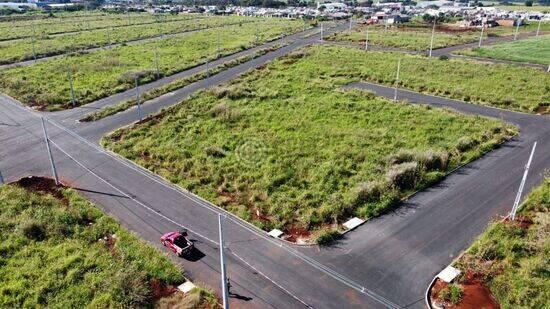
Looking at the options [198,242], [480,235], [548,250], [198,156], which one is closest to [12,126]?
[198,156]

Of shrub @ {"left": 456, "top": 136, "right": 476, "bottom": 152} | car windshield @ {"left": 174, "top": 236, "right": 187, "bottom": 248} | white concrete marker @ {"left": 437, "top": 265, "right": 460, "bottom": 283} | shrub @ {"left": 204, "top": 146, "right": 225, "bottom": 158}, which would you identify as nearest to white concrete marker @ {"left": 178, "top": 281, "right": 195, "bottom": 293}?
car windshield @ {"left": 174, "top": 236, "right": 187, "bottom": 248}

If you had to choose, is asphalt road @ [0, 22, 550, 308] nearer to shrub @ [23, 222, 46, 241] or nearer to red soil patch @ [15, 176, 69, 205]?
red soil patch @ [15, 176, 69, 205]

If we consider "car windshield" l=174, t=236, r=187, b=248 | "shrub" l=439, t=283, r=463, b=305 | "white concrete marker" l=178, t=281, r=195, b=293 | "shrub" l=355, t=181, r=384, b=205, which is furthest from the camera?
"shrub" l=355, t=181, r=384, b=205

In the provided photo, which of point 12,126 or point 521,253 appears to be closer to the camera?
point 521,253

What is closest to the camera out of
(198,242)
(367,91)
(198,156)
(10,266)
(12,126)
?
(10,266)

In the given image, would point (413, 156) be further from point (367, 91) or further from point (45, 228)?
point (45, 228)

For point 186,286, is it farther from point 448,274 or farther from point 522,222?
point 522,222
